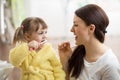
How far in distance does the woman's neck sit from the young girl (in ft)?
0.65

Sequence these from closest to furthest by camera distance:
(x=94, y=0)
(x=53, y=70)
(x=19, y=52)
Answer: (x=19, y=52)
(x=53, y=70)
(x=94, y=0)

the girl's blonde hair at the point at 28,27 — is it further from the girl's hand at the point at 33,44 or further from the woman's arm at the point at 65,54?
the woman's arm at the point at 65,54

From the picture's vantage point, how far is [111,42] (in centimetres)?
255

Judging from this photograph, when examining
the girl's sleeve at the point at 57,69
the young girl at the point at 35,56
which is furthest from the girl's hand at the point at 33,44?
the girl's sleeve at the point at 57,69

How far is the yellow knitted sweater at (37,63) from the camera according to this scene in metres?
1.58

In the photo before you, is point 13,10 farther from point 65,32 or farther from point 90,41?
point 90,41

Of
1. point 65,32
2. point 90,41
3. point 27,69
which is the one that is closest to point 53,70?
point 27,69

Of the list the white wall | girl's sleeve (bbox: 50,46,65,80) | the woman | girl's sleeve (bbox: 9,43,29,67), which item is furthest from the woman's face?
the white wall

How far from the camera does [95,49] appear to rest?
1605 millimetres

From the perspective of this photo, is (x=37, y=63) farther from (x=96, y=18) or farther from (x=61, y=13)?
(x=61, y=13)

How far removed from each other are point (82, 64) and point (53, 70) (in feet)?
0.56

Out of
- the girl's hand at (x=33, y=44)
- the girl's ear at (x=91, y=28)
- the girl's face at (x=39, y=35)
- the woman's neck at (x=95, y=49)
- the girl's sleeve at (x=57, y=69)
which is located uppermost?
the girl's ear at (x=91, y=28)

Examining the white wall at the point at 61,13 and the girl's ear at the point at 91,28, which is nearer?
the girl's ear at the point at 91,28

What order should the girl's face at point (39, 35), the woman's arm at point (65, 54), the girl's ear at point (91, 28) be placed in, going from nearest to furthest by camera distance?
the girl's ear at point (91, 28) < the girl's face at point (39, 35) < the woman's arm at point (65, 54)
